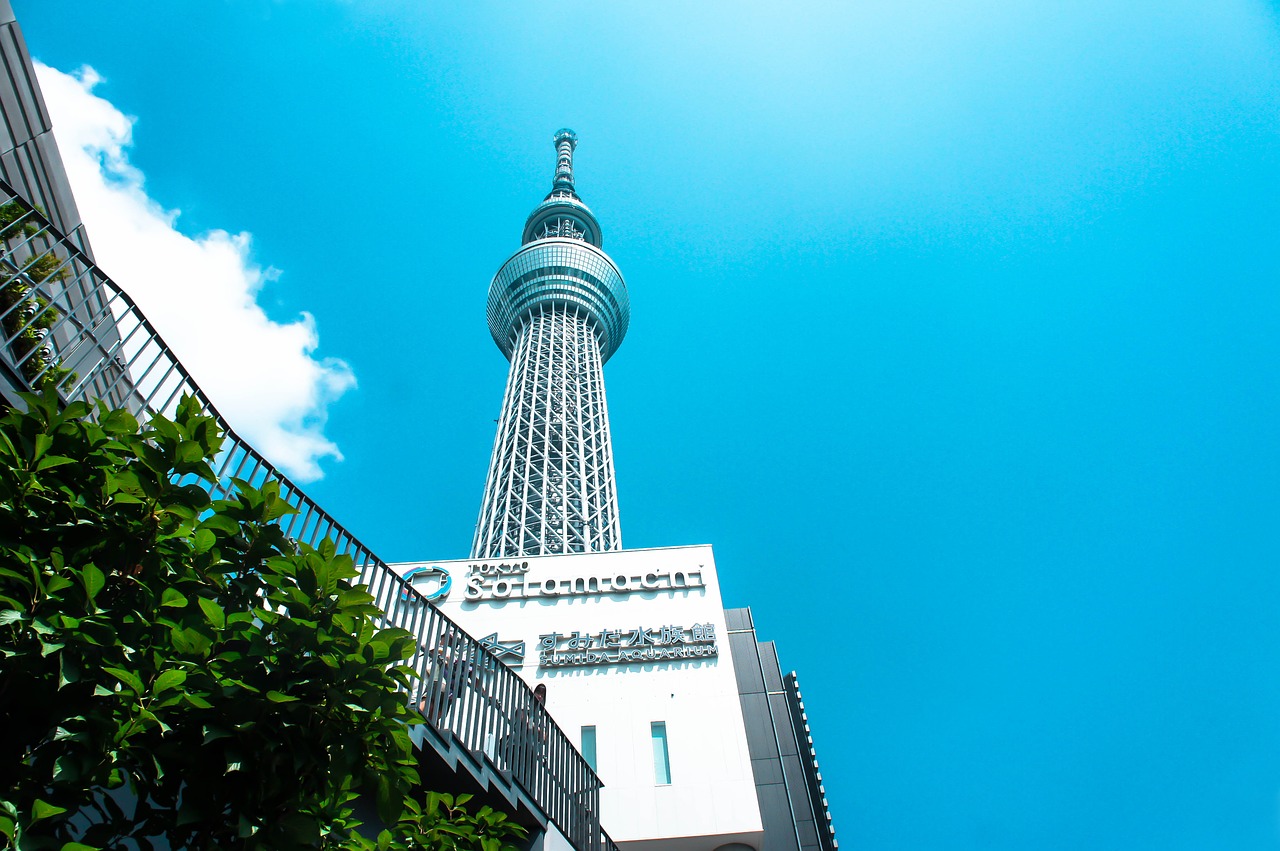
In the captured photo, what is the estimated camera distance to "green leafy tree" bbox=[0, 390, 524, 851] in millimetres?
3672

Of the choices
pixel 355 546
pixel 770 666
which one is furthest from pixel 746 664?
Result: pixel 355 546

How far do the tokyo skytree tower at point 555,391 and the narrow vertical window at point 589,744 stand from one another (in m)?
25.8

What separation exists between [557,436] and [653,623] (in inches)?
1404

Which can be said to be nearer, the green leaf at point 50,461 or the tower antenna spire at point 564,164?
the green leaf at point 50,461

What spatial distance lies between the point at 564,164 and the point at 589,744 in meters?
83.6

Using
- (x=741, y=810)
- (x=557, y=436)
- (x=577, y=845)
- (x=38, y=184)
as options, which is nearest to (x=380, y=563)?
(x=577, y=845)

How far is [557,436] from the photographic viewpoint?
5700 centimetres

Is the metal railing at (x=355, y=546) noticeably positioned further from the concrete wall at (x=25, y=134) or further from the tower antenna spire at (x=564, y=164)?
the tower antenna spire at (x=564, y=164)

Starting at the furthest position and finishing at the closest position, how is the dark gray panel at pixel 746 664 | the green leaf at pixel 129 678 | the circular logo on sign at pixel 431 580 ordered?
the dark gray panel at pixel 746 664 → the circular logo on sign at pixel 431 580 → the green leaf at pixel 129 678

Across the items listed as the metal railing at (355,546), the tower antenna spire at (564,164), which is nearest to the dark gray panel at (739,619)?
the metal railing at (355,546)

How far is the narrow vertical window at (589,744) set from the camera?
19.0 m

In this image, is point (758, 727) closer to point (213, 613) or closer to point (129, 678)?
point (213, 613)

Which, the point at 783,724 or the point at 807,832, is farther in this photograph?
the point at 783,724

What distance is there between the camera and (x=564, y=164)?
9281cm
